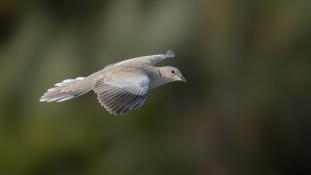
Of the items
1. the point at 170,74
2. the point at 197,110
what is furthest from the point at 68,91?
the point at 197,110

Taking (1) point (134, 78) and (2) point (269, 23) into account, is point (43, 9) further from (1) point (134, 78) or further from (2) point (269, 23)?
(1) point (134, 78)

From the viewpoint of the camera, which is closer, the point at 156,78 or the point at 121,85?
the point at 121,85

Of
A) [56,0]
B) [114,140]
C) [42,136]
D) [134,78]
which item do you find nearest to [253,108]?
[114,140]

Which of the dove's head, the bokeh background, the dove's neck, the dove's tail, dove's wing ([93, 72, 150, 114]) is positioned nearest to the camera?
dove's wing ([93, 72, 150, 114])

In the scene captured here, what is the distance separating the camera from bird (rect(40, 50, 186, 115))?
5027 millimetres

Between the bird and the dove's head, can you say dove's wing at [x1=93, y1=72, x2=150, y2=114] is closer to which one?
the bird

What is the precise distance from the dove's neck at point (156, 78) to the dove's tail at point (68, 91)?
0.37m

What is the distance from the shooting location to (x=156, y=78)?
5672 millimetres

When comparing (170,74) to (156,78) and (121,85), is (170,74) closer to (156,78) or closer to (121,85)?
(156,78)

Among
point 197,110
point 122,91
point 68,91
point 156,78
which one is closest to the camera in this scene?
point 122,91

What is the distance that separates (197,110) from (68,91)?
3.88m

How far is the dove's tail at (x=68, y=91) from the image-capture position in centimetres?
542

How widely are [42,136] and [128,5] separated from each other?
1.68 metres

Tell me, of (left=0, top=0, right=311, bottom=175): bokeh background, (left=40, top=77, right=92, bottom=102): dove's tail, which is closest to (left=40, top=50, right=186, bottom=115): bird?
(left=40, top=77, right=92, bottom=102): dove's tail
